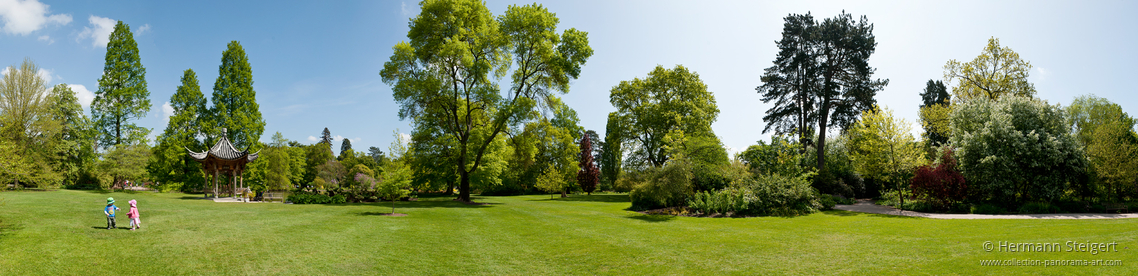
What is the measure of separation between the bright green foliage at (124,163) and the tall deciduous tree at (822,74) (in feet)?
156

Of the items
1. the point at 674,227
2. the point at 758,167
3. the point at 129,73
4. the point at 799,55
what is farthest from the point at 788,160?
the point at 129,73

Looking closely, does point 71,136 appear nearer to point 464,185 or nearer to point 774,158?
point 464,185

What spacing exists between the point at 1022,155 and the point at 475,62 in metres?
25.8

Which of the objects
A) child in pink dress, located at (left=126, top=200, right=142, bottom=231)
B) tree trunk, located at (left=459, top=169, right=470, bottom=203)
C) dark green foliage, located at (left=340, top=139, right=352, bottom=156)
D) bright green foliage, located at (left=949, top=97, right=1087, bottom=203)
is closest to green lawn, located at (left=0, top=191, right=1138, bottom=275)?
child in pink dress, located at (left=126, top=200, right=142, bottom=231)

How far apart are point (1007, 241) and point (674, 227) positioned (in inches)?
287

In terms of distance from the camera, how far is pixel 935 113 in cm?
2984

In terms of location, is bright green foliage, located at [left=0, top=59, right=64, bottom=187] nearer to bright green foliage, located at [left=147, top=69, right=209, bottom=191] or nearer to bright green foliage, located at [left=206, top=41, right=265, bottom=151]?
bright green foliage, located at [left=147, top=69, right=209, bottom=191]

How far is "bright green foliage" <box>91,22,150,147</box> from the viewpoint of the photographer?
33.2 metres

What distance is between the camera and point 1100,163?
64.5ft

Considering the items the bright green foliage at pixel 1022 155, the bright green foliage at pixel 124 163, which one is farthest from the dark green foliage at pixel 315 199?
the bright green foliage at pixel 1022 155

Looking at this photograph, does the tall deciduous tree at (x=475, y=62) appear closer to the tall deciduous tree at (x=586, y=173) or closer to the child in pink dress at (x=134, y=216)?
the child in pink dress at (x=134, y=216)

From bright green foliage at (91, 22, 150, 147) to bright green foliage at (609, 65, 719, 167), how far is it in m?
36.9

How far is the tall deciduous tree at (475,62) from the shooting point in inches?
1023

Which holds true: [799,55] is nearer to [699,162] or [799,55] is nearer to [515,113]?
[699,162]
